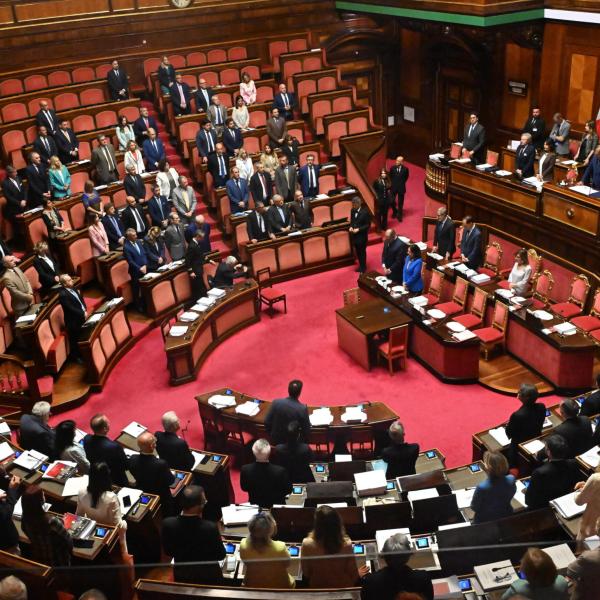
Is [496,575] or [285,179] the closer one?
[496,575]

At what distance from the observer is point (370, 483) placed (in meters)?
5.54

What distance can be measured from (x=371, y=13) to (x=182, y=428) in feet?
35.2

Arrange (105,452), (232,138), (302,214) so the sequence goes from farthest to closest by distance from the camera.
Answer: (232,138) → (302,214) → (105,452)

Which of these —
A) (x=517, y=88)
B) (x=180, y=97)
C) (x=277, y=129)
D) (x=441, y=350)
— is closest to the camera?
(x=441, y=350)

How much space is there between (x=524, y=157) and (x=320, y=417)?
5.76 metres

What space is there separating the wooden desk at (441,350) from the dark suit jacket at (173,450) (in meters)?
3.53

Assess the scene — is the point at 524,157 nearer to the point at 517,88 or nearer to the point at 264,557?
the point at 517,88

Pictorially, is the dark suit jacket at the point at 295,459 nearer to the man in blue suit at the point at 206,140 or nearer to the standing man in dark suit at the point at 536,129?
the man in blue suit at the point at 206,140

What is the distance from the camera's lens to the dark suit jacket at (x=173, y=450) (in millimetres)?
5777

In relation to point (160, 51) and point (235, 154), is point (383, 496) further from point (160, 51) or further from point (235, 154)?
point (160, 51)

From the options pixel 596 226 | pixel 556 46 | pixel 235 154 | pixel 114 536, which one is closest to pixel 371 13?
pixel 556 46

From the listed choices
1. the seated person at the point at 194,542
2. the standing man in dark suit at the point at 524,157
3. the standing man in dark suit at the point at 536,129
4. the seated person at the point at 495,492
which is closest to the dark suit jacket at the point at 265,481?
the seated person at the point at 194,542

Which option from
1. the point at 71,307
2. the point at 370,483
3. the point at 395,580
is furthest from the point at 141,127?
the point at 395,580

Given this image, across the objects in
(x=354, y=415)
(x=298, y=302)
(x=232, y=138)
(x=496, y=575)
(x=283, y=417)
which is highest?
(x=232, y=138)
